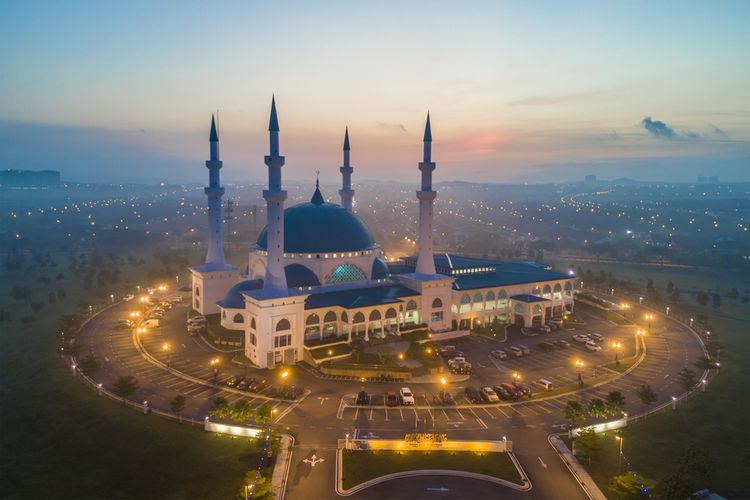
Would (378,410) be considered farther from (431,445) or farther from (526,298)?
(526,298)

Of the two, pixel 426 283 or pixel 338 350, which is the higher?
pixel 426 283

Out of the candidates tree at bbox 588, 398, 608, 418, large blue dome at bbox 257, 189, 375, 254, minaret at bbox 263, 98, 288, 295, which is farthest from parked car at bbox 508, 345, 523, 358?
minaret at bbox 263, 98, 288, 295

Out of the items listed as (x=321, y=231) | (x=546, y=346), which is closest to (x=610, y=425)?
(x=546, y=346)

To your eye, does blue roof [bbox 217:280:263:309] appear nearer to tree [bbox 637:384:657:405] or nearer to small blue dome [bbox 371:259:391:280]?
small blue dome [bbox 371:259:391:280]

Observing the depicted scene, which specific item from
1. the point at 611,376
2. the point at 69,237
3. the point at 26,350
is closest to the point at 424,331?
the point at 611,376

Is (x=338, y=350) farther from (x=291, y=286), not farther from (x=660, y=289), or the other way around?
(x=660, y=289)

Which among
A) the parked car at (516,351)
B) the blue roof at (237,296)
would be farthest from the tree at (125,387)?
the parked car at (516,351)

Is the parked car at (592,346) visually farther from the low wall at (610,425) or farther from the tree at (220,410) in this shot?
the tree at (220,410)

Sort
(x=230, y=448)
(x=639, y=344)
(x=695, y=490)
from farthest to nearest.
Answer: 1. (x=639, y=344)
2. (x=230, y=448)
3. (x=695, y=490)
